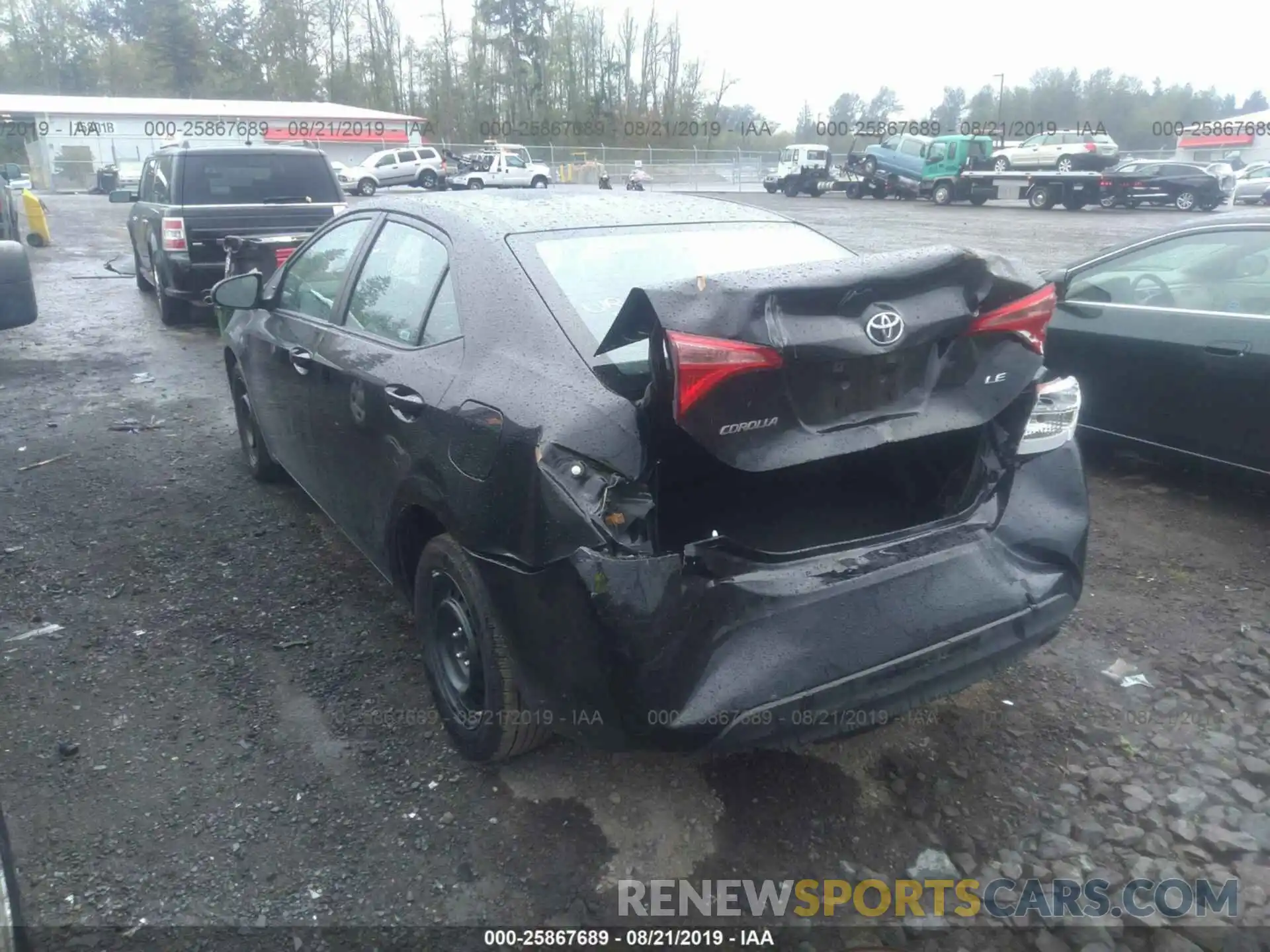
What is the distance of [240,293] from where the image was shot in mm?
4457

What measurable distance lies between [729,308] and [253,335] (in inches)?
129

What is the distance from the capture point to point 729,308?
2211 mm

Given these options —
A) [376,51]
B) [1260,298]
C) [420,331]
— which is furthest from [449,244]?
[376,51]

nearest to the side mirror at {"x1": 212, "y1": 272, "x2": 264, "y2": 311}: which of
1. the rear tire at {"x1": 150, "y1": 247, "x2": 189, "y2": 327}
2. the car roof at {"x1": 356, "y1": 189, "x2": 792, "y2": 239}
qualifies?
the car roof at {"x1": 356, "y1": 189, "x2": 792, "y2": 239}

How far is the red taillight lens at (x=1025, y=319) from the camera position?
8.35ft

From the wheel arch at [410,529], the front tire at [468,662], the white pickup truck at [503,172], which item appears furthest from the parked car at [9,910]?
the white pickup truck at [503,172]

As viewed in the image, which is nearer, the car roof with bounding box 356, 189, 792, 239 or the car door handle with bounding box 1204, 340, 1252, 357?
the car roof with bounding box 356, 189, 792, 239

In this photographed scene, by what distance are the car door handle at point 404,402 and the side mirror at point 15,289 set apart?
3.98ft

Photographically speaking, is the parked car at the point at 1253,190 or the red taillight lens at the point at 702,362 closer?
the red taillight lens at the point at 702,362

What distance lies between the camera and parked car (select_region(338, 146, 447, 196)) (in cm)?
3872

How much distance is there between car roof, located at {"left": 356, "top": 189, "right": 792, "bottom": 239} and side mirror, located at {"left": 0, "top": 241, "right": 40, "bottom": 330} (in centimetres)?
129

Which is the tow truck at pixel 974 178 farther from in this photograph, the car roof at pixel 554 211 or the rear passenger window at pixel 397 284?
the rear passenger window at pixel 397 284

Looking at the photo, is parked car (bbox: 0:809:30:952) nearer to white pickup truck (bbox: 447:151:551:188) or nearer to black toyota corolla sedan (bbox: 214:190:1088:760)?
black toyota corolla sedan (bbox: 214:190:1088:760)

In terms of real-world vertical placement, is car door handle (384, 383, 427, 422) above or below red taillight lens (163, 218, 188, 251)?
below
